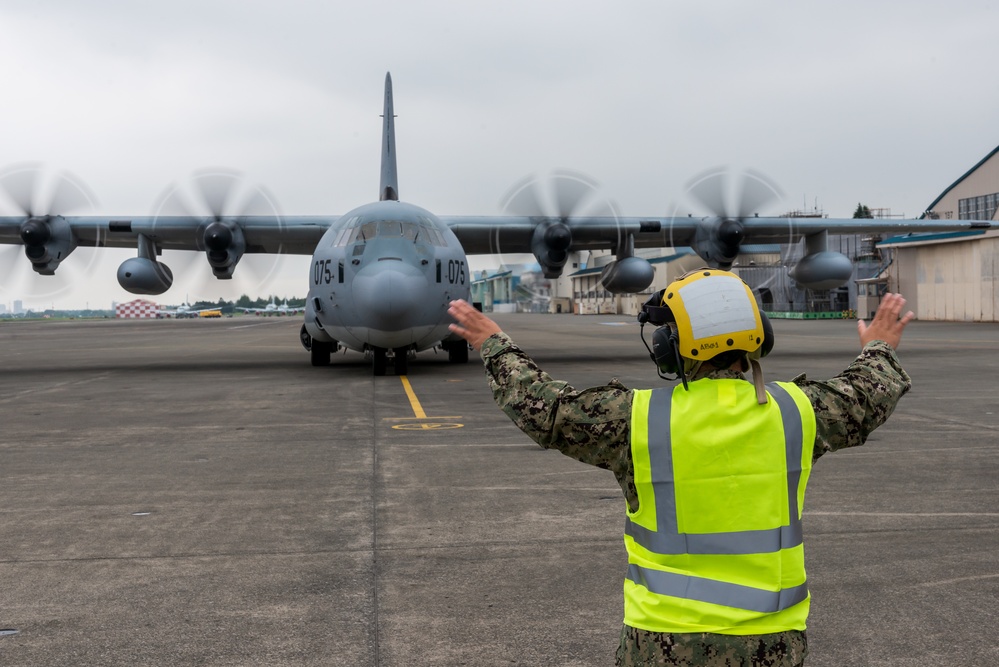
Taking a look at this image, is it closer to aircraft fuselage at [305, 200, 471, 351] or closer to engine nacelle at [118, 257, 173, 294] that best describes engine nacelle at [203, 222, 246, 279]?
engine nacelle at [118, 257, 173, 294]

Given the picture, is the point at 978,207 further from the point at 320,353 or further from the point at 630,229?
the point at 320,353

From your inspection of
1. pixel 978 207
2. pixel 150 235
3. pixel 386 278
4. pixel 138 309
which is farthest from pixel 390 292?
pixel 138 309

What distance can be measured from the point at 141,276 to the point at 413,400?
1185 centimetres

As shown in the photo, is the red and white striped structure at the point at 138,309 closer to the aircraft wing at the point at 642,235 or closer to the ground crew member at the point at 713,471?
the aircraft wing at the point at 642,235

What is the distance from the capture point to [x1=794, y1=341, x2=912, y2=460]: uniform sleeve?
8.45 ft

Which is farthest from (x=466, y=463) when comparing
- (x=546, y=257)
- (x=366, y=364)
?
(x=546, y=257)

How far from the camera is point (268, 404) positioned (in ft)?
46.2

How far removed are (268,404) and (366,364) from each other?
28.6 ft

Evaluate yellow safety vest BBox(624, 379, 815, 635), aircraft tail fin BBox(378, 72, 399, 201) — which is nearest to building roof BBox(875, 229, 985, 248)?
aircraft tail fin BBox(378, 72, 399, 201)

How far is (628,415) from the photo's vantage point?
8.29ft

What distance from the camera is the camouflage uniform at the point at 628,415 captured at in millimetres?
2408

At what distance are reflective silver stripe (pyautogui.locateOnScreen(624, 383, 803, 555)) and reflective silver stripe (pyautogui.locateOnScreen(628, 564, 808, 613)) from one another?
0.07 m

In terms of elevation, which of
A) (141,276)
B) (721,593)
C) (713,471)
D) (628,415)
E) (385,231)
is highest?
(385,231)

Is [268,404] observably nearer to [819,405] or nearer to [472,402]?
[472,402]
